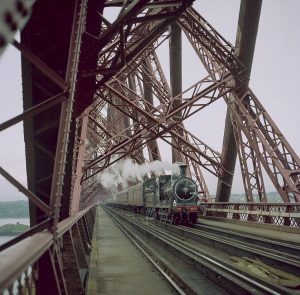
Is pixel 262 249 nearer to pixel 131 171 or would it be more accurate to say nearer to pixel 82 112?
pixel 82 112

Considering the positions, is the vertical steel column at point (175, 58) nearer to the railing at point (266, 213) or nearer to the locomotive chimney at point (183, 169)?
the locomotive chimney at point (183, 169)

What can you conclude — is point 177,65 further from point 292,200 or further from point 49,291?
point 49,291

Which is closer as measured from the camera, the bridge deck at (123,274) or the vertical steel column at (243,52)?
the bridge deck at (123,274)

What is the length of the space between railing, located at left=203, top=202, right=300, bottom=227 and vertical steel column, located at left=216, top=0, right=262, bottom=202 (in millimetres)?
1457

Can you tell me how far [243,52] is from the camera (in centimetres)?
1066

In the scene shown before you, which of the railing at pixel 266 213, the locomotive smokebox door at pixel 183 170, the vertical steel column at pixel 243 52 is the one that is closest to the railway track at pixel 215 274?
the railing at pixel 266 213

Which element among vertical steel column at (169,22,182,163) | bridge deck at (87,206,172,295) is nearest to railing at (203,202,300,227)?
vertical steel column at (169,22,182,163)

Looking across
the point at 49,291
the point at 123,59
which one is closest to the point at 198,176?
the point at 123,59

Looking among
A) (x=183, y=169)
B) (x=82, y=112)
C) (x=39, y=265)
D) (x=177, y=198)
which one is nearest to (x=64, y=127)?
(x=39, y=265)

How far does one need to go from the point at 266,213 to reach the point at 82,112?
8212 mm

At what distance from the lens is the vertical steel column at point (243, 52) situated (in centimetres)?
963

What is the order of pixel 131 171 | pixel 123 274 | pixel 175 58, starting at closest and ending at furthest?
pixel 123 274 < pixel 175 58 < pixel 131 171

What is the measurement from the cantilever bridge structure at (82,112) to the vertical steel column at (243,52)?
0.10ft

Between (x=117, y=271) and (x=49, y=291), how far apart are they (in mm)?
4553
